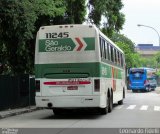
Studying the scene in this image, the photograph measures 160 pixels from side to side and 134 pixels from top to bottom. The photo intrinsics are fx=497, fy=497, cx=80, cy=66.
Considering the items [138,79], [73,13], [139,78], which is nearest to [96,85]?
[73,13]

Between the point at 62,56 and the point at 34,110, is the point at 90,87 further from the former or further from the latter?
the point at 34,110

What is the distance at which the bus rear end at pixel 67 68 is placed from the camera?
65.2ft

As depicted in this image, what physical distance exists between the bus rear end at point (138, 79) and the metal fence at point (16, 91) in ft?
133

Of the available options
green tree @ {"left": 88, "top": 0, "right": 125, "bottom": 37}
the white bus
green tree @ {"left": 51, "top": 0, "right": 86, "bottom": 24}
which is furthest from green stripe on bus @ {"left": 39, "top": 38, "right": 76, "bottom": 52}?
green tree @ {"left": 88, "top": 0, "right": 125, "bottom": 37}

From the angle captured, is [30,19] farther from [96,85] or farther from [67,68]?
[96,85]

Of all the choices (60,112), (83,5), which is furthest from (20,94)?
(83,5)

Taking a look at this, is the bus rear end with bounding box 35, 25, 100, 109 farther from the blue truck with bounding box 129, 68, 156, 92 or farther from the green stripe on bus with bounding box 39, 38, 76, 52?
the blue truck with bounding box 129, 68, 156, 92

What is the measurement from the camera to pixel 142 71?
222 ft

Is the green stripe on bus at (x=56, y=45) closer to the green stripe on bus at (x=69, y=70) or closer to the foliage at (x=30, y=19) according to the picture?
the green stripe on bus at (x=69, y=70)

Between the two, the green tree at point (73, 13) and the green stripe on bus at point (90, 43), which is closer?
the green stripe on bus at point (90, 43)

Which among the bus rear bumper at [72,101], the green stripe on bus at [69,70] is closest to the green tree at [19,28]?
the green stripe on bus at [69,70]

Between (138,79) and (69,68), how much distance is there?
A: 48671 millimetres

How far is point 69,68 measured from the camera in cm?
2009

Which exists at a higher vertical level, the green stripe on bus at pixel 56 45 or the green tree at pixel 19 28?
the green tree at pixel 19 28
